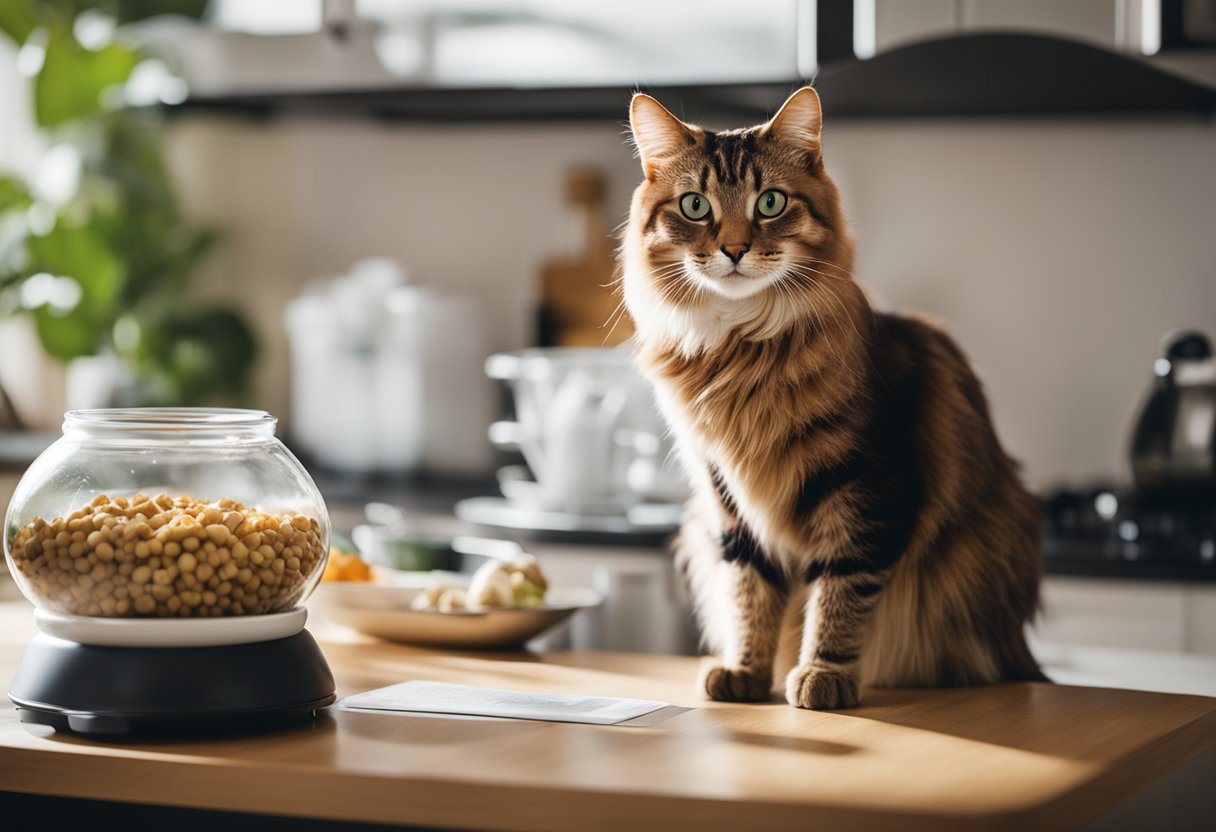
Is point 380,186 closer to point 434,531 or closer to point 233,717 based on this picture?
point 434,531

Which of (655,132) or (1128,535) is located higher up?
(655,132)

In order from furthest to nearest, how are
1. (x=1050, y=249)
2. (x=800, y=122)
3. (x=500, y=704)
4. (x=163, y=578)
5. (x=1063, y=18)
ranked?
(x=1050, y=249) → (x=1063, y=18) → (x=800, y=122) → (x=500, y=704) → (x=163, y=578)

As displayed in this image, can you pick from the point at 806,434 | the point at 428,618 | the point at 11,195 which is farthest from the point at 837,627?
the point at 11,195

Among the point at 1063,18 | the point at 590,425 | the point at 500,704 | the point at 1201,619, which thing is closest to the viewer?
the point at 500,704

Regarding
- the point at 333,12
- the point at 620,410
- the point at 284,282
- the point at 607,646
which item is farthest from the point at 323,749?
the point at 284,282

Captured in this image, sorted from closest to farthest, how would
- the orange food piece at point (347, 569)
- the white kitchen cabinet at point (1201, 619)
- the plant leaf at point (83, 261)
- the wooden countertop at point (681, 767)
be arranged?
1. the wooden countertop at point (681, 767)
2. the orange food piece at point (347, 569)
3. the white kitchen cabinet at point (1201, 619)
4. the plant leaf at point (83, 261)

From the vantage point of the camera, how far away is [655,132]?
56.1 inches

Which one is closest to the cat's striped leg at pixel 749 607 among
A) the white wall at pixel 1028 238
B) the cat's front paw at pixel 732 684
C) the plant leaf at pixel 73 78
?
the cat's front paw at pixel 732 684

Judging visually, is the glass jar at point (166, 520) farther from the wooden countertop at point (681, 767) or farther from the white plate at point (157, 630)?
the wooden countertop at point (681, 767)

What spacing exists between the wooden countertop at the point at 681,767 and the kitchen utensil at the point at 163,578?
3 centimetres

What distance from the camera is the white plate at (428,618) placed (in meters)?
1.60

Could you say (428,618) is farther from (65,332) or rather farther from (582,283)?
(65,332)

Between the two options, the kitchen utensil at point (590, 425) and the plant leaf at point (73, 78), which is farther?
the plant leaf at point (73, 78)

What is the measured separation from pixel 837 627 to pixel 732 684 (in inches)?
4.4
